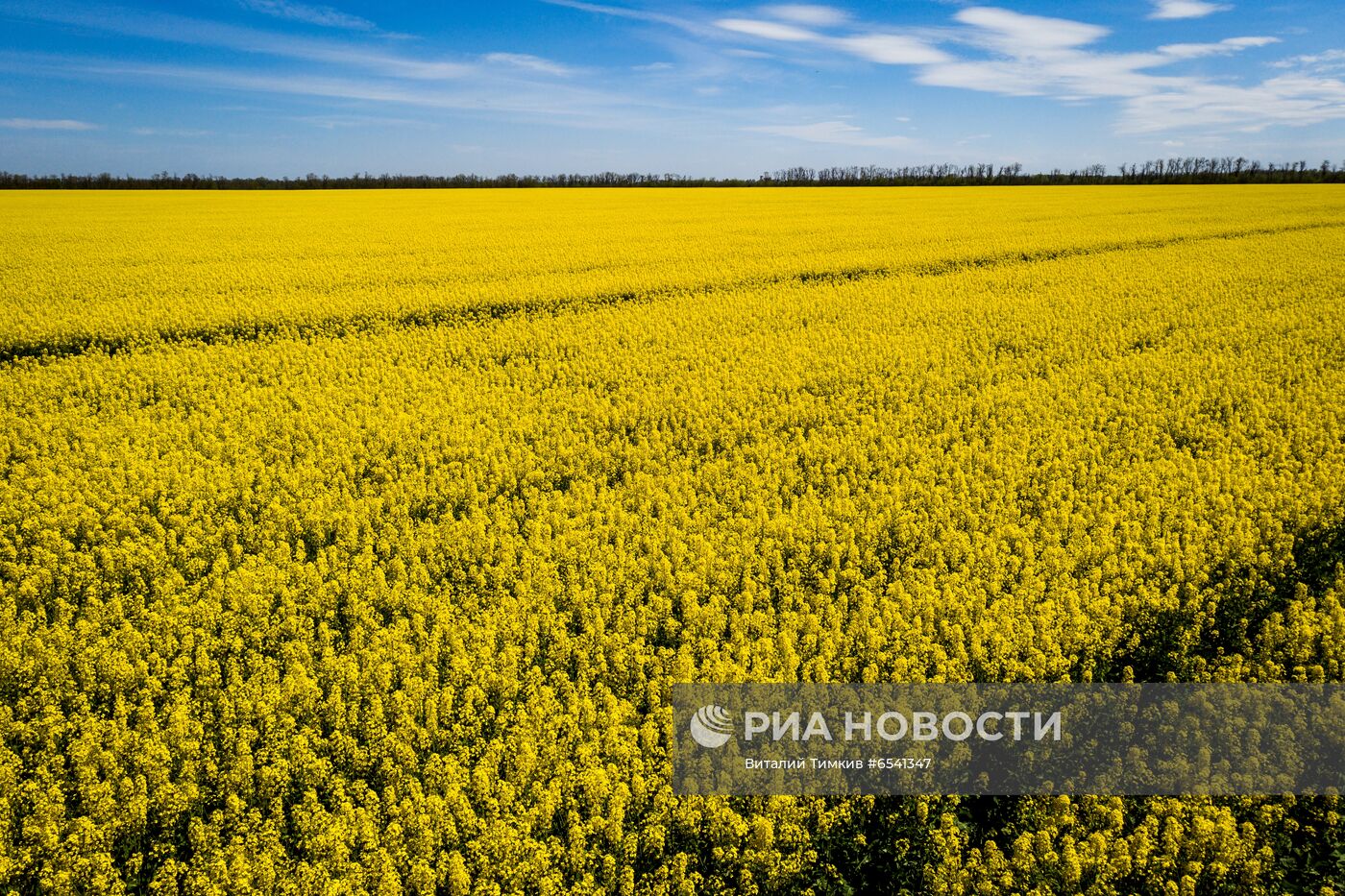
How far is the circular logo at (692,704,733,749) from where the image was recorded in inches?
178

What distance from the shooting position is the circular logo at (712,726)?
453cm

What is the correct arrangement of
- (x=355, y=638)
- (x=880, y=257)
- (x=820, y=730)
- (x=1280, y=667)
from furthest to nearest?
(x=880, y=257) → (x=355, y=638) → (x=1280, y=667) → (x=820, y=730)

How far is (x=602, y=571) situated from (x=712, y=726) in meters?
1.88

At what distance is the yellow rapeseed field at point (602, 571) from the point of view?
3.95m

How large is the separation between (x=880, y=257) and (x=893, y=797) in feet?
71.1

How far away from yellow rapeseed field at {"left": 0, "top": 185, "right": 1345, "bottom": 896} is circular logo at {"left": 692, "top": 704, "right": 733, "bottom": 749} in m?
0.23

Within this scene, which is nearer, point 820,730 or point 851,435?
point 820,730

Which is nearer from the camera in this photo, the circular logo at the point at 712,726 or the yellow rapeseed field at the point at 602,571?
the yellow rapeseed field at the point at 602,571

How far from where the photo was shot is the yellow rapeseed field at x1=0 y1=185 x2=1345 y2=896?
12.9 feet

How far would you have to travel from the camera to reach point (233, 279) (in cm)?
1914

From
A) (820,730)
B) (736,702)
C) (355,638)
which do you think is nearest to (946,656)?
(820,730)

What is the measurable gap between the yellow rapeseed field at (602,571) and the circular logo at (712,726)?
8.9 inches

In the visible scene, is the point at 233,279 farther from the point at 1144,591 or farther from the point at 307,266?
the point at 1144,591

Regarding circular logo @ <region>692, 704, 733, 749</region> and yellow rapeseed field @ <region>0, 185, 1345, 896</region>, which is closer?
yellow rapeseed field @ <region>0, 185, 1345, 896</region>
